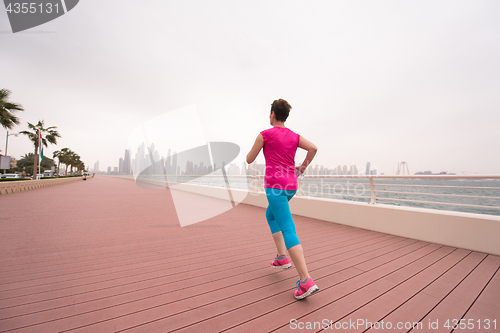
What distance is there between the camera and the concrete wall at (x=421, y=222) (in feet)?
Answer: 9.04

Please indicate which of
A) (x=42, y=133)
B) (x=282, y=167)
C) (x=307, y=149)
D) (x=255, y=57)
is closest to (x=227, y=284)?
(x=282, y=167)

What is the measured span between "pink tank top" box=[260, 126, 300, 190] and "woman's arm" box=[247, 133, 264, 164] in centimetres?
4

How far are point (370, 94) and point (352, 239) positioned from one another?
11.7 meters

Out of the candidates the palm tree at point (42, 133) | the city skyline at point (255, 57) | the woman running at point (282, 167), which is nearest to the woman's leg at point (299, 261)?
the woman running at point (282, 167)

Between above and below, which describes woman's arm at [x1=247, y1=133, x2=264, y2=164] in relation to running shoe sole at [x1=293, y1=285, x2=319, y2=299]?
above

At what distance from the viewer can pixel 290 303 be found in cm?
153

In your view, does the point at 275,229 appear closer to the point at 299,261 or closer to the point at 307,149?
the point at 299,261

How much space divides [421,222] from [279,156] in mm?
3131

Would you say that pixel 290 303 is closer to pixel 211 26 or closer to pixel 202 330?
pixel 202 330

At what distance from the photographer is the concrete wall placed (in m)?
2.75

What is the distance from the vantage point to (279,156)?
1.70 meters

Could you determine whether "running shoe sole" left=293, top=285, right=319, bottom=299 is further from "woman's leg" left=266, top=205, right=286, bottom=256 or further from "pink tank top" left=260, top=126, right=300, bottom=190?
"pink tank top" left=260, top=126, right=300, bottom=190

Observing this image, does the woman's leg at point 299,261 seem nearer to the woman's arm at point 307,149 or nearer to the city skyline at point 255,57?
the woman's arm at point 307,149

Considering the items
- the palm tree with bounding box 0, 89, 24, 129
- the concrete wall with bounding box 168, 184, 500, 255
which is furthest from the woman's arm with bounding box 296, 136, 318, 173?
the palm tree with bounding box 0, 89, 24, 129
